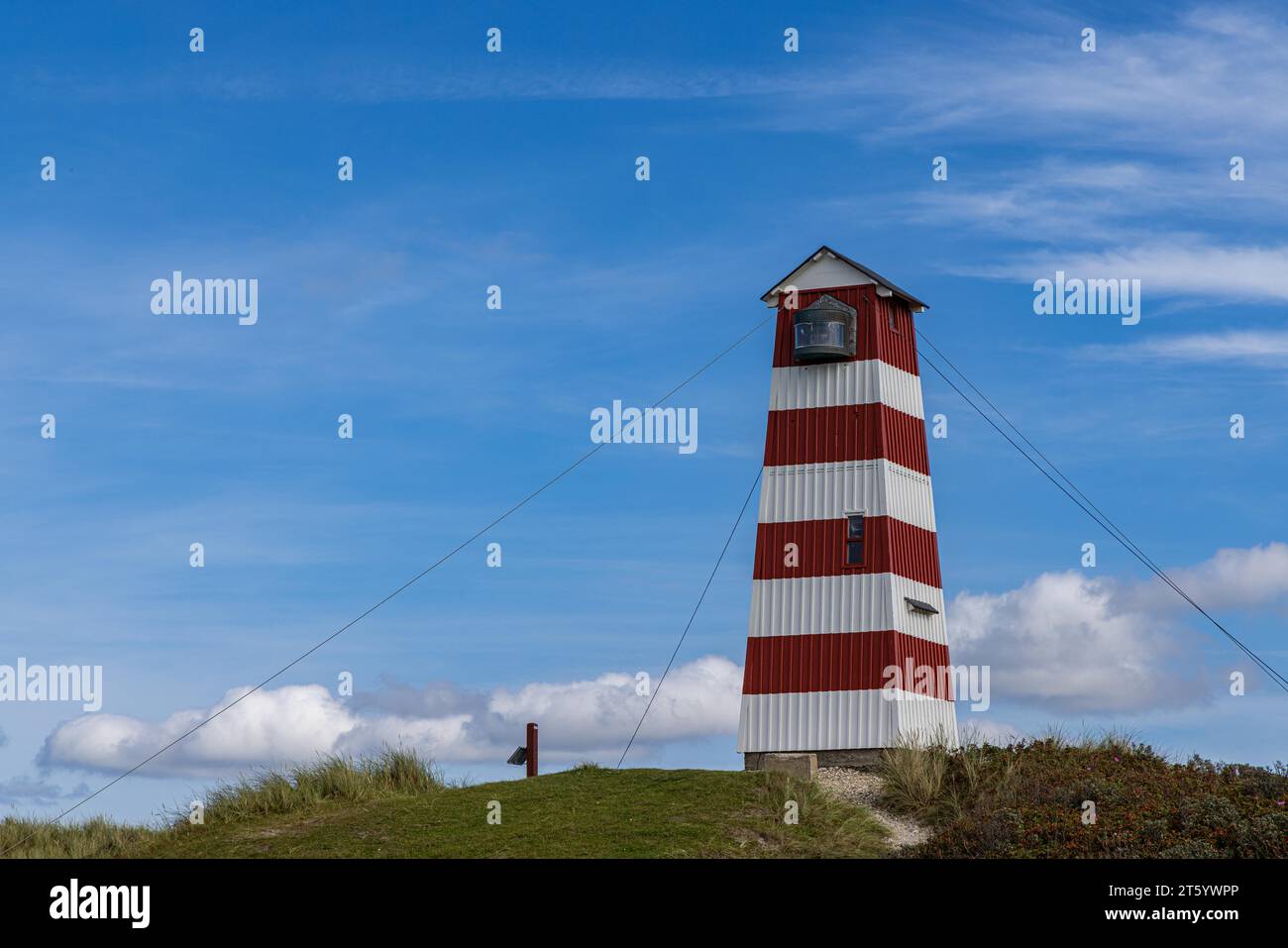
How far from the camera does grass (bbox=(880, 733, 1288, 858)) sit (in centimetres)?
2553

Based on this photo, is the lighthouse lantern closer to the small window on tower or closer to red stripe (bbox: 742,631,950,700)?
the small window on tower

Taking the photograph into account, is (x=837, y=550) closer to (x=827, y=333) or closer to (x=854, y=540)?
(x=854, y=540)

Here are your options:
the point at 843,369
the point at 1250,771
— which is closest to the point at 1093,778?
the point at 1250,771

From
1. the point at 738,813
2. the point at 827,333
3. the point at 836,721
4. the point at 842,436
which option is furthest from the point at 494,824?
the point at 827,333

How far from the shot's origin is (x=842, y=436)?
3297cm

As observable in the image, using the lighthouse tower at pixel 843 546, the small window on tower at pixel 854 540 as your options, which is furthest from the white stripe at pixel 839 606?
the small window on tower at pixel 854 540

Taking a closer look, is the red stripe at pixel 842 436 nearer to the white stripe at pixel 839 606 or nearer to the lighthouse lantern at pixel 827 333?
the lighthouse lantern at pixel 827 333

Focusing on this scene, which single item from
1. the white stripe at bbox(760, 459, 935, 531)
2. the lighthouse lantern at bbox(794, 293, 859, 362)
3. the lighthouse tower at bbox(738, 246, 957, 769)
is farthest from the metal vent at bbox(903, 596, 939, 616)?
the lighthouse lantern at bbox(794, 293, 859, 362)

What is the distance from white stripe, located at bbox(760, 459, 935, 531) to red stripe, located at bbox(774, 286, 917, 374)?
234 centimetres

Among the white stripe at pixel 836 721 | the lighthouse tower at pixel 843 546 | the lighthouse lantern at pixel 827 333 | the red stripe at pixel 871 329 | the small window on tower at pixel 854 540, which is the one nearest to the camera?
the white stripe at pixel 836 721

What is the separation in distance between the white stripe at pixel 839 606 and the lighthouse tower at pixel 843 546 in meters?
0.02

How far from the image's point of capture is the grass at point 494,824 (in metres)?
26.4
